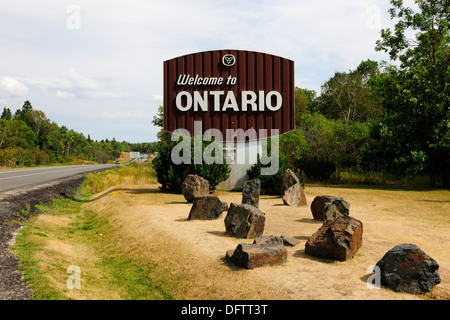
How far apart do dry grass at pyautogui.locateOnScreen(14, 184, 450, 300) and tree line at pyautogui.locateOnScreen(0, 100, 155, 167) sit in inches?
1527

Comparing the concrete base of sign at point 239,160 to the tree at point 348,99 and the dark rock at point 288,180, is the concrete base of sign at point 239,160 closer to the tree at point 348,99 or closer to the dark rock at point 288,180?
the dark rock at point 288,180

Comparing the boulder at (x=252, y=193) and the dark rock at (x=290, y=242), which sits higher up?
the boulder at (x=252, y=193)

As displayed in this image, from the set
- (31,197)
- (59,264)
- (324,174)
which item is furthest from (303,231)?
(324,174)

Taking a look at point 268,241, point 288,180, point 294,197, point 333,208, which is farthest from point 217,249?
point 288,180

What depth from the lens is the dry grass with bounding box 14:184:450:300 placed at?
6086mm

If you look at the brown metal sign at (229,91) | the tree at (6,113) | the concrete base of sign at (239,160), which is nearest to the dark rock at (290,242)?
the concrete base of sign at (239,160)

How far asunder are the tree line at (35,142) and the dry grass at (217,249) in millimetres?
38776

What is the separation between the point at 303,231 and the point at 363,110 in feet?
137

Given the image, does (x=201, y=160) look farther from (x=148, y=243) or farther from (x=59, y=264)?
(x=59, y=264)

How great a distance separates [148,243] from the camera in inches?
364

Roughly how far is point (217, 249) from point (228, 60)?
15.7 meters

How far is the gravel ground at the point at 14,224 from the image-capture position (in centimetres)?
597

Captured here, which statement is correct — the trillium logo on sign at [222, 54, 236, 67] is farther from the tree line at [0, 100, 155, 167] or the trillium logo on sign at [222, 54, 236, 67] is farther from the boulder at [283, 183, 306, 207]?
the tree line at [0, 100, 155, 167]

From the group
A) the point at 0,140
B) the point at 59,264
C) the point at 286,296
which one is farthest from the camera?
the point at 0,140
